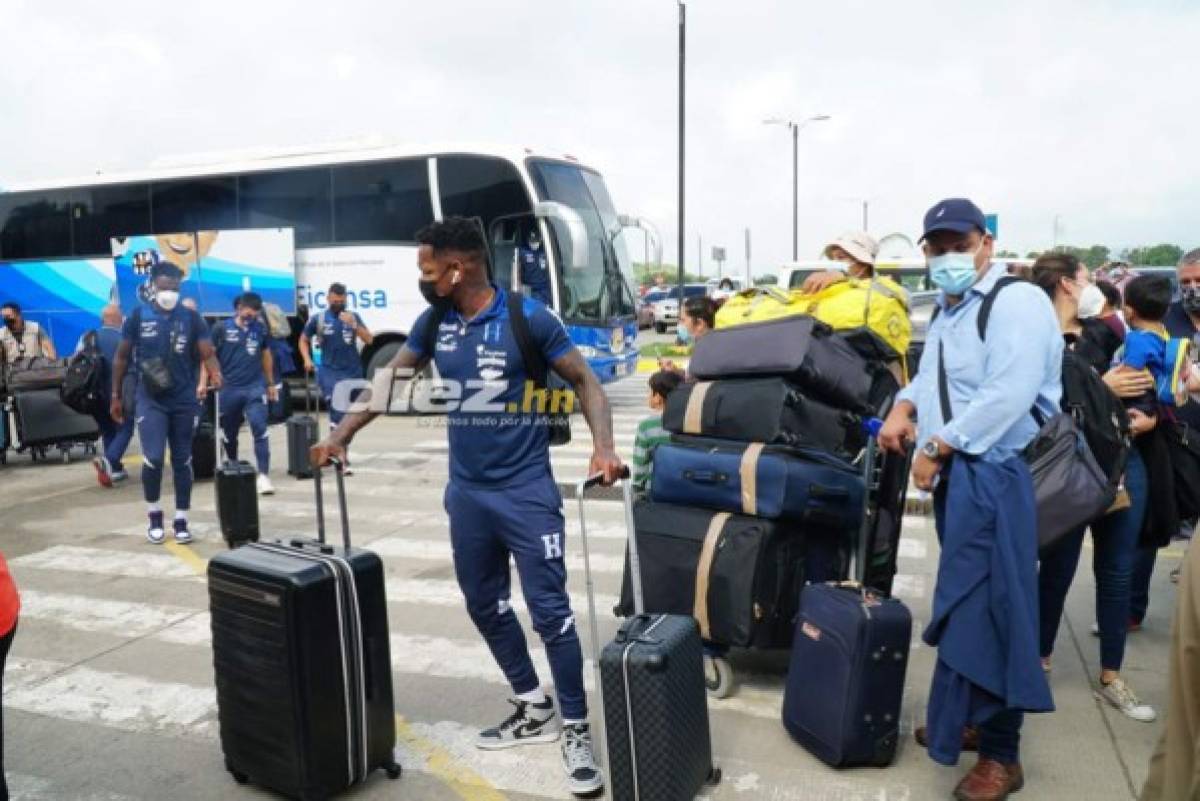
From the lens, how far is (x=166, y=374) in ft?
21.9

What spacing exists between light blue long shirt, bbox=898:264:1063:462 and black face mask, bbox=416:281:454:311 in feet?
5.93

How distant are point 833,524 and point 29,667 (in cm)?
404

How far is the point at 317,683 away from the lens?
3215 mm

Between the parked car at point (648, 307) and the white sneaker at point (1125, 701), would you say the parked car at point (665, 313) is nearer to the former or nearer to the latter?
the parked car at point (648, 307)

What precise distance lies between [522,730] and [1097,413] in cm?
252

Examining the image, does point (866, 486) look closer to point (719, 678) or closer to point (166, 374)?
point (719, 678)

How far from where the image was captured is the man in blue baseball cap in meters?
3.06

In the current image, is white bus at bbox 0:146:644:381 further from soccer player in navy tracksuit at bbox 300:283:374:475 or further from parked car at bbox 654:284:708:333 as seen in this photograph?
parked car at bbox 654:284:708:333

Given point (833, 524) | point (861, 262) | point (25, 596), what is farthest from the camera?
point (25, 596)

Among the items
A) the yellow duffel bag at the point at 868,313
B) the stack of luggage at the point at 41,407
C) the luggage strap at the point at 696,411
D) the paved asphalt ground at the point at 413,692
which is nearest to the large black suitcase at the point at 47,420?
the stack of luggage at the point at 41,407

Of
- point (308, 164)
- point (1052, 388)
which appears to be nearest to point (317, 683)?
point (1052, 388)

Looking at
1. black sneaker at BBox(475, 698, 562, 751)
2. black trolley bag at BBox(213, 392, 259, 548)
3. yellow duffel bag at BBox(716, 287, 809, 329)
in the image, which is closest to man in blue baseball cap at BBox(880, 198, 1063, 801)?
yellow duffel bag at BBox(716, 287, 809, 329)

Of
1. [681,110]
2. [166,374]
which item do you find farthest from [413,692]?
[681,110]

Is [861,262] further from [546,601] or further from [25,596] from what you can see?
[25,596]
